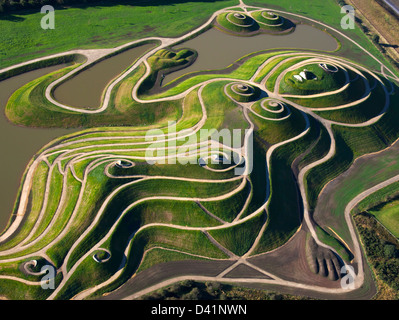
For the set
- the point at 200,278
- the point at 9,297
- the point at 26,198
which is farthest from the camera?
the point at 26,198

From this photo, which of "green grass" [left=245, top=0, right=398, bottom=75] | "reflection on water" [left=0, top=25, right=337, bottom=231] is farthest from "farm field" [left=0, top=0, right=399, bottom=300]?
"green grass" [left=245, top=0, right=398, bottom=75]

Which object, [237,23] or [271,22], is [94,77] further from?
[271,22]

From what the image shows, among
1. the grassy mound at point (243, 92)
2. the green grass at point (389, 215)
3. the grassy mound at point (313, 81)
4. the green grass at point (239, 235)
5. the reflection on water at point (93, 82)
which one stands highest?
the grassy mound at point (313, 81)

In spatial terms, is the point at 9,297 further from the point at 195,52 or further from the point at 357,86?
the point at 357,86

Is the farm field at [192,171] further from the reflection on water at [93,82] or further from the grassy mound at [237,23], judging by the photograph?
the grassy mound at [237,23]

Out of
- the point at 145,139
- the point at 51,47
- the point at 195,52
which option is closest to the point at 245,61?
the point at 195,52

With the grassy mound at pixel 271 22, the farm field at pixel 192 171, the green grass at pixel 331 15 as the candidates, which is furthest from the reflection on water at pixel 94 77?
the green grass at pixel 331 15

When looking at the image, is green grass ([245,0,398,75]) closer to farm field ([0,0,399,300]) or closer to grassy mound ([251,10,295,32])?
farm field ([0,0,399,300])
